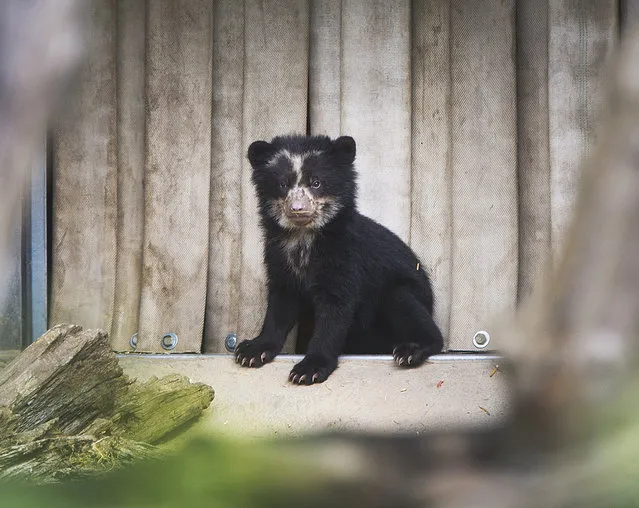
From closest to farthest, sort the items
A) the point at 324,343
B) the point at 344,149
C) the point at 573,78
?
the point at 324,343 → the point at 344,149 → the point at 573,78

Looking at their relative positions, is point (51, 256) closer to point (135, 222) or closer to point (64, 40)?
point (135, 222)

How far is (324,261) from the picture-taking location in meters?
5.75

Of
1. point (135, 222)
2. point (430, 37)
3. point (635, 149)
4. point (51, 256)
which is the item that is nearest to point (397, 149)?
point (430, 37)

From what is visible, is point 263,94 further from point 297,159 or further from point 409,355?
point 409,355

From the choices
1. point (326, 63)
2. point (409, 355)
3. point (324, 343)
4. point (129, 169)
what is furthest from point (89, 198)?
point (409, 355)

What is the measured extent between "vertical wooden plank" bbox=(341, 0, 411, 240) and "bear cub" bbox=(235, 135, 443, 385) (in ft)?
1.87

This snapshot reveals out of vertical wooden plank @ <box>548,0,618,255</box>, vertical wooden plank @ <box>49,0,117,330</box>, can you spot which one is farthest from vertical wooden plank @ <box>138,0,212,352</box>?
vertical wooden plank @ <box>548,0,618,255</box>

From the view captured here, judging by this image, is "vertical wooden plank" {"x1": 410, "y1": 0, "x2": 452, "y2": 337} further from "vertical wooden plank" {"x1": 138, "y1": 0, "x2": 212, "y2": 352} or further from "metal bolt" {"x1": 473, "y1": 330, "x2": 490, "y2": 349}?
"vertical wooden plank" {"x1": 138, "y1": 0, "x2": 212, "y2": 352}

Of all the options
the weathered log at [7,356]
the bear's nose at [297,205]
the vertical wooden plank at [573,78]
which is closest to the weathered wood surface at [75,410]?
the weathered log at [7,356]

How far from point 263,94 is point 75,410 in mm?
2887

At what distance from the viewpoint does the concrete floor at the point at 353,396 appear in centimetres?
505

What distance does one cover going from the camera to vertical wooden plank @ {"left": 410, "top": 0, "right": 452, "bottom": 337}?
6504mm

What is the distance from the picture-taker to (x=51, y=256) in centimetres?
650

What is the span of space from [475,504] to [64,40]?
0.82m
